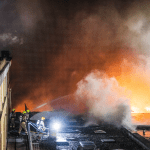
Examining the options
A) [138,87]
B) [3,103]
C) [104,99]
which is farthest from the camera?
[138,87]

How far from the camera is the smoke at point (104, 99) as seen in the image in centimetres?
1577

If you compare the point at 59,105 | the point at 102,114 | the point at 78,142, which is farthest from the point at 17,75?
the point at 78,142

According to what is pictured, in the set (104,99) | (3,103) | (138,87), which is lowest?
(3,103)

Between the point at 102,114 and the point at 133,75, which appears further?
the point at 133,75

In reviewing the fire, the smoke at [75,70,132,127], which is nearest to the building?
the smoke at [75,70,132,127]

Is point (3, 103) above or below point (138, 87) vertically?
below

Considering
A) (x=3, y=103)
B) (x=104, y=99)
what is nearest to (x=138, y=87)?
(x=104, y=99)

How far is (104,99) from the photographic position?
60.4 feet

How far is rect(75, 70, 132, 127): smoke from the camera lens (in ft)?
51.8

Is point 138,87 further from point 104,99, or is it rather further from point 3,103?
point 3,103

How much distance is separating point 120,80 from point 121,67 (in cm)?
162

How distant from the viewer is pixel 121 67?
75.7 ft

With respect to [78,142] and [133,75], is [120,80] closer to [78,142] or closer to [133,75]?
[133,75]

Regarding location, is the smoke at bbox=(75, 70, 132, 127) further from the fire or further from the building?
the building
